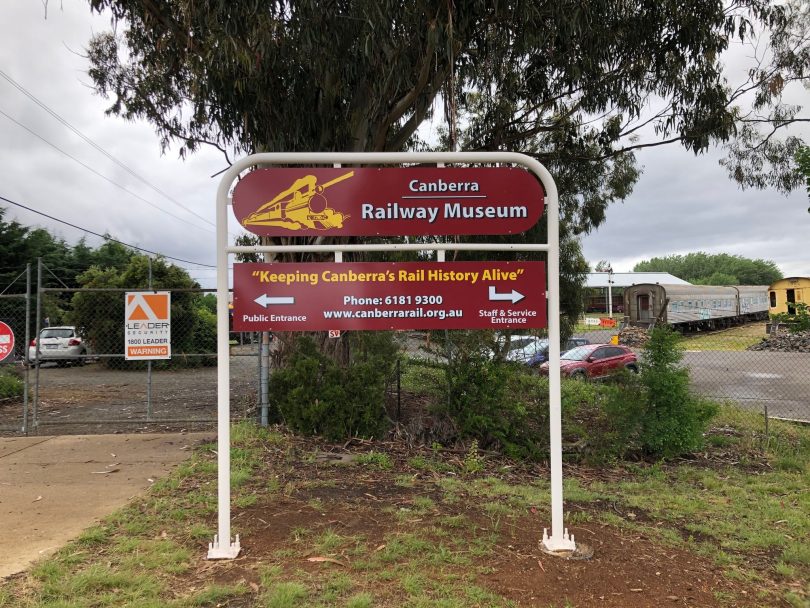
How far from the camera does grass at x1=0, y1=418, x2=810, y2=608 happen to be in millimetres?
3311

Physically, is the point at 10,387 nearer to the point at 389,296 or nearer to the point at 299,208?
the point at 299,208

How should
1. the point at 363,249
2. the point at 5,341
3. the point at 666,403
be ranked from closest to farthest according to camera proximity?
the point at 363,249 → the point at 666,403 → the point at 5,341

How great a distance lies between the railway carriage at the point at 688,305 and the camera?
2998cm

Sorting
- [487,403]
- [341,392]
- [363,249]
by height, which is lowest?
[487,403]

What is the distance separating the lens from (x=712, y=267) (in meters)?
114

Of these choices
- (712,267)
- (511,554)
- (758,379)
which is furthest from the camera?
(712,267)

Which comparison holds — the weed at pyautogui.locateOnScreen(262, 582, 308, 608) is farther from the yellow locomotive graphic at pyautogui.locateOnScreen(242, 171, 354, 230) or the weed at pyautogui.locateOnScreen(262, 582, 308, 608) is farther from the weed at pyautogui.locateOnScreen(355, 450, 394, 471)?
the weed at pyautogui.locateOnScreen(355, 450, 394, 471)

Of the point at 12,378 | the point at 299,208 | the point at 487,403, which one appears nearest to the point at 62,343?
the point at 12,378

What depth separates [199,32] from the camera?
6.48 meters

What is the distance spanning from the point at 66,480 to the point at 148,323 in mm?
2657

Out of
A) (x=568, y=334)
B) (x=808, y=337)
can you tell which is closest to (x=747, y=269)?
(x=808, y=337)

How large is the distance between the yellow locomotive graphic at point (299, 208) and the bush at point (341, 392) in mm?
3272

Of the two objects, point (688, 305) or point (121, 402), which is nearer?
point (121, 402)

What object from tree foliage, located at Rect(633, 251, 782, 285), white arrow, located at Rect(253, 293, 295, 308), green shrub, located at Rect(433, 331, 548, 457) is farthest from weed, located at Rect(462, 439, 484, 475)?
tree foliage, located at Rect(633, 251, 782, 285)
